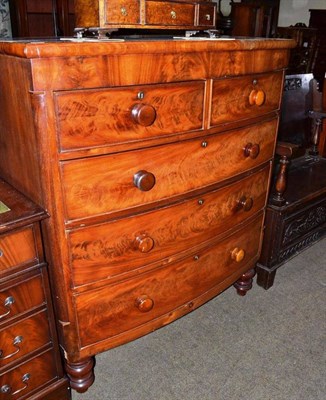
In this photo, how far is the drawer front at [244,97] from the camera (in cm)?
128

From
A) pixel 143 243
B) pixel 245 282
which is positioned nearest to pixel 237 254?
pixel 245 282

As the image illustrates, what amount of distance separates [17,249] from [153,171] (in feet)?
1.50

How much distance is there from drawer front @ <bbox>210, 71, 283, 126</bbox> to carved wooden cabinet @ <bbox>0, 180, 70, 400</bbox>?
657 millimetres

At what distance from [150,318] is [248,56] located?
98 centimetres

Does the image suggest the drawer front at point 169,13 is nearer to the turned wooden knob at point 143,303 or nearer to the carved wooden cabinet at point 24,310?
the carved wooden cabinet at point 24,310

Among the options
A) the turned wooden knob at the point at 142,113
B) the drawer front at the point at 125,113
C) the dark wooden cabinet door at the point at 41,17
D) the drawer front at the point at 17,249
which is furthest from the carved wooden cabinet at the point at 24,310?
the dark wooden cabinet door at the point at 41,17

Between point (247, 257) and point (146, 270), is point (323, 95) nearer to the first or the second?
point (247, 257)

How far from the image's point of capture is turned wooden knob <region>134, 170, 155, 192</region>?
115 cm

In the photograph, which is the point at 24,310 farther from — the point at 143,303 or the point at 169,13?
the point at 169,13

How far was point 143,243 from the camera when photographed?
1.25 meters

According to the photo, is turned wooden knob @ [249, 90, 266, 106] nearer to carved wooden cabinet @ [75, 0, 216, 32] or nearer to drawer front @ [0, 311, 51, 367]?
carved wooden cabinet @ [75, 0, 216, 32]

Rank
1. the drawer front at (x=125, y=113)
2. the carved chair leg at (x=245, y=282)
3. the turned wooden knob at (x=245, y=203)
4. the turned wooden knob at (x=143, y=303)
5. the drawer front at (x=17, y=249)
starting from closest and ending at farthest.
Answer: the drawer front at (x=125, y=113)
the drawer front at (x=17, y=249)
the turned wooden knob at (x=143, y=303)
the turned wooden knob at (x=245, y=203)
the carved chair leg at (x=245, y=282)

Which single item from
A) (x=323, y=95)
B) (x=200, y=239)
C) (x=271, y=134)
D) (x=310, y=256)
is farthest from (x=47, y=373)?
(x=323, y=95)

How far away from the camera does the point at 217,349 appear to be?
1.72 metres
